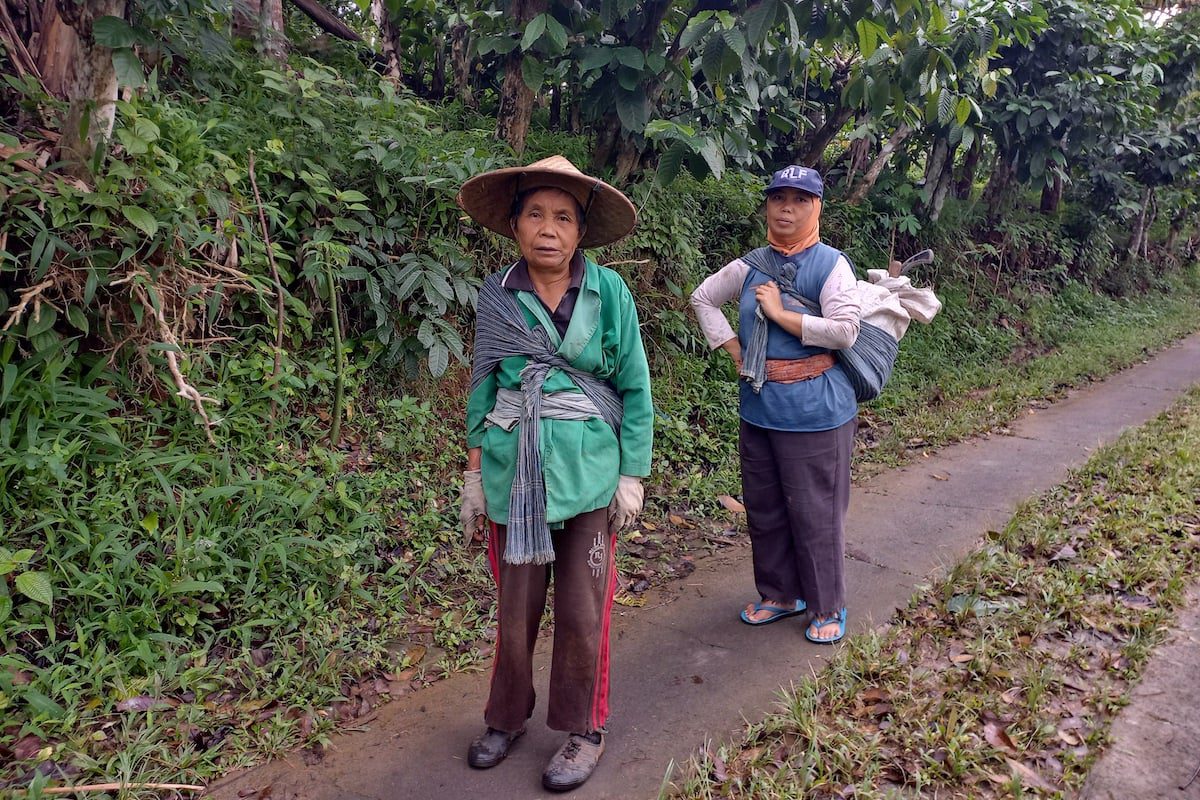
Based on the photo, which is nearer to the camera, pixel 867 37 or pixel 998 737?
pixel 998 737

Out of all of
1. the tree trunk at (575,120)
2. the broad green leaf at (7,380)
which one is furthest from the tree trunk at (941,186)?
the broad green leaf at (7,380)

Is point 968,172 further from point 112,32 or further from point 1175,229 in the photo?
point 112,32

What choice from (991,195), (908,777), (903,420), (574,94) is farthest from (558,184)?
(991,195)

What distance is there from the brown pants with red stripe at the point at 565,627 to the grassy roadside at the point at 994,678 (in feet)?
1.34

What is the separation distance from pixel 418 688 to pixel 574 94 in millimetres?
4574

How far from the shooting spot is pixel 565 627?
2508 mm

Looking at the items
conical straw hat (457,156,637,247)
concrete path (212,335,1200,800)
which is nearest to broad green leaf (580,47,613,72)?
conical straw hat (457,156,637,247)

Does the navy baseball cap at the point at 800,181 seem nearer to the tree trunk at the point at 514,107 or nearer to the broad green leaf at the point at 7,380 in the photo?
the tree trunk at the point at 514,107

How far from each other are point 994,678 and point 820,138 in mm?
5654

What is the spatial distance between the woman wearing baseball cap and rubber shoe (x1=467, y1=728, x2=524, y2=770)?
4.64 feet

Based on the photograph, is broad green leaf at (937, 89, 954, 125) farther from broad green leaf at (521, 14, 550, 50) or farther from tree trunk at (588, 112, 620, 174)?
broad green leaf at (521, 14, 550, 50)

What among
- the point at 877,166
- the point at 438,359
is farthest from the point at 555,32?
the point at 877,166

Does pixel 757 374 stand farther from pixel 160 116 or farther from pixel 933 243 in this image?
pixel 933 243

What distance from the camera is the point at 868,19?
14.3ft
